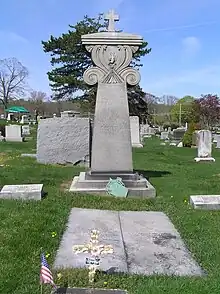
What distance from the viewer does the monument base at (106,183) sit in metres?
7.55

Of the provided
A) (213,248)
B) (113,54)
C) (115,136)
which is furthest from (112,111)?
(213,248)

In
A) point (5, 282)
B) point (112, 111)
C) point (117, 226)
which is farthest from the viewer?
point (112, 111)

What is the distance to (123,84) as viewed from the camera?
8.08 meters

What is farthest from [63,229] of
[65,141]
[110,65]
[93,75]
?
[65,141]

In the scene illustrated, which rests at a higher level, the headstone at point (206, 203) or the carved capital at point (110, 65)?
the carved capital at point (110, 65)

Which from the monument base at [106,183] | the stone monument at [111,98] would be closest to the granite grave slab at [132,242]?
the monument base at [106,183]

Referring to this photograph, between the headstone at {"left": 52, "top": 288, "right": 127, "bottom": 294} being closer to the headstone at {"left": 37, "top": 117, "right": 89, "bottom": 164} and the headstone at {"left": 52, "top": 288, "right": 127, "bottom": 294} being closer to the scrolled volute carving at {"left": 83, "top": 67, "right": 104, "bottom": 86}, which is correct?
the scrolled volute carving at {"left": 83, "top": 67, "right": 104, "bottom": 86}

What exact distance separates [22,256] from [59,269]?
1.72 feet

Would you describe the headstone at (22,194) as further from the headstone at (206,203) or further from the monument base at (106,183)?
the headstone at (206,203)

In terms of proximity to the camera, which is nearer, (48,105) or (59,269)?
(59,269)

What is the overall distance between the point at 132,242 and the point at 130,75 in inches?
158

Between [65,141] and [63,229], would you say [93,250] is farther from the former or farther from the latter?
[65,141]

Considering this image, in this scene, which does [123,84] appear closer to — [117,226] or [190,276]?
[117,226]

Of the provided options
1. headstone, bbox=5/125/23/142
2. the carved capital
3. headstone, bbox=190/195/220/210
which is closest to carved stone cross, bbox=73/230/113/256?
headstone, bbox=190/195/220/210
